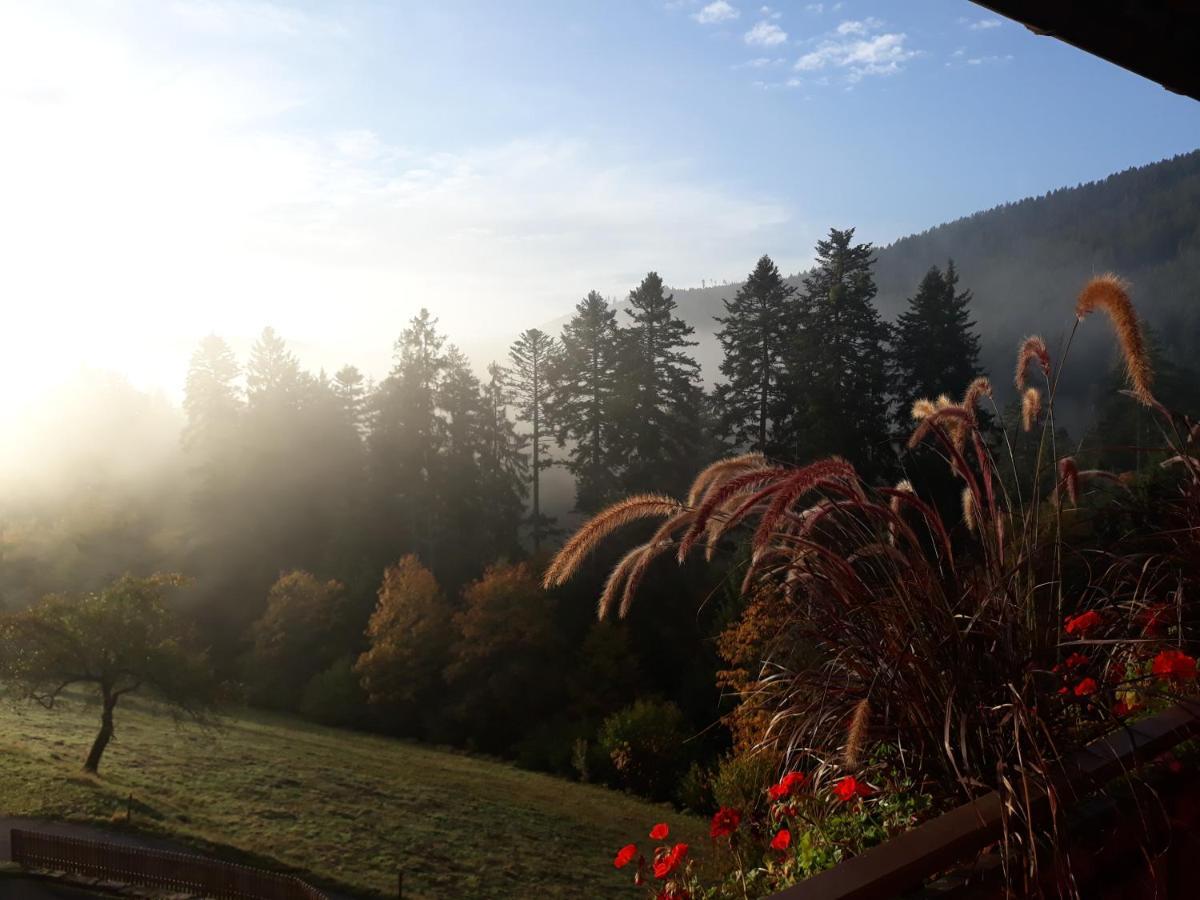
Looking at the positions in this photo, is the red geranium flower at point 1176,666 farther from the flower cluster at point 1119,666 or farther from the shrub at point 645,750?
the shrub at point 645,750

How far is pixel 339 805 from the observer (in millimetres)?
20688

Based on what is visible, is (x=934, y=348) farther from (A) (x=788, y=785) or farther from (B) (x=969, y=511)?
(A) (x=788, y=785)

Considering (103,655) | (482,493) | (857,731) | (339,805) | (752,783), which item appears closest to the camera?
(857,731)

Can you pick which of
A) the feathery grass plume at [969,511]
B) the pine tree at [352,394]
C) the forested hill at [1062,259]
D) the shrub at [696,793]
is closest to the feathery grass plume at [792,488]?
the feathery grass plume at [969,511]

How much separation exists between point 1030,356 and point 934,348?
3181 cm

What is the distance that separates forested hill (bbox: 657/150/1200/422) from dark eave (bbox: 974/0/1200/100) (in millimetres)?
56168

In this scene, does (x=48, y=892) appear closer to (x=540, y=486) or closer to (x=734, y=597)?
(x=734, y=597)

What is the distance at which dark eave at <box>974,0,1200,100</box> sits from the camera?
183 centimetres

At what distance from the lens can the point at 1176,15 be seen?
6.84 feet

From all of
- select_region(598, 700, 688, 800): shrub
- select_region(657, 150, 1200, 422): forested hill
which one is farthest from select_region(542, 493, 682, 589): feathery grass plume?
select_region(657, 150, 1200, 422): forested hill

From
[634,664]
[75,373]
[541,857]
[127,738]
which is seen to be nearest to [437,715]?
[634,664]

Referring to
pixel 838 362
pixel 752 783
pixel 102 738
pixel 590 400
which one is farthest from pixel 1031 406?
pixel 590 400

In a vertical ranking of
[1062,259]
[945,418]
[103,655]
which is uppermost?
[1062,259]

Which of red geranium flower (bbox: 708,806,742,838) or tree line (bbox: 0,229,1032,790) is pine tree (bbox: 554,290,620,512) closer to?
tree line (bbox: 0,229,1032,790)
